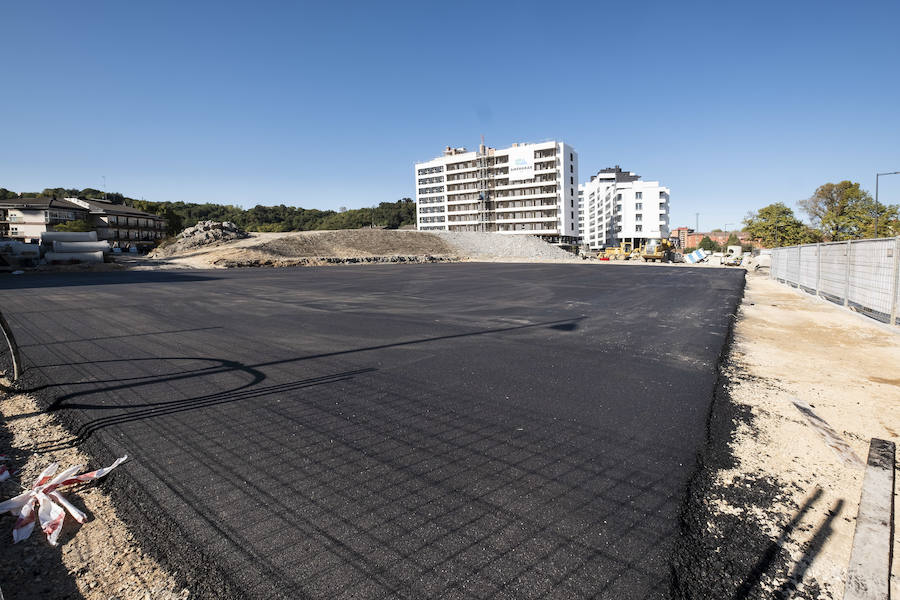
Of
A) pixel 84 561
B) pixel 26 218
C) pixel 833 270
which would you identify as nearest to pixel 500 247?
pixel 833 270

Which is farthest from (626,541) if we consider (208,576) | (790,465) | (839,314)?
(839,314)

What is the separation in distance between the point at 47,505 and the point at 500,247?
61.9m

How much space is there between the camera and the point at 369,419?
4152mm

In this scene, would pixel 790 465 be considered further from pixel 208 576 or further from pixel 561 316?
pixel 561 316

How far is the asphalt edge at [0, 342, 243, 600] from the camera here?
6.91 feet

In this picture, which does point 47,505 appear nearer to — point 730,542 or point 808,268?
point 730,542

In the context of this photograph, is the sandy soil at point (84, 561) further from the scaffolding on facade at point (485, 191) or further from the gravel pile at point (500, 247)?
the scaffolding on facade at point (485, 191)

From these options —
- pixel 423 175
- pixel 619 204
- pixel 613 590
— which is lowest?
pixel 613 590

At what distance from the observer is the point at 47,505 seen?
2707 mm

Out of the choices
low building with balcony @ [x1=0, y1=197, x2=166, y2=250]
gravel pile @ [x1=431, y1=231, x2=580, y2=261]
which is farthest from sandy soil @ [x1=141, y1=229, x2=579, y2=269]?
low building with balcony @ [x1=0, y1=197, x2=166, y2=250]

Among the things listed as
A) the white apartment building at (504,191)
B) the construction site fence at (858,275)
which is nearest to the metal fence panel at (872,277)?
the construction site fence at (858,275)

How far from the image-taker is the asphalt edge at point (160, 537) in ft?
6.91

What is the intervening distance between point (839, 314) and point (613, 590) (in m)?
12.2

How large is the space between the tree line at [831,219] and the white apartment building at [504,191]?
100 ft
